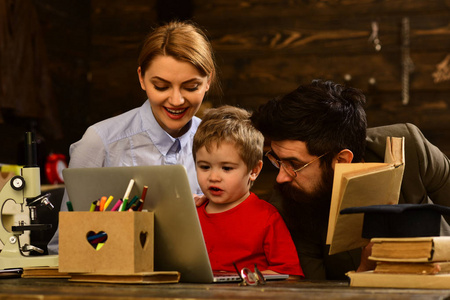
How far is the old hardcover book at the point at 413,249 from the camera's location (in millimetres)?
1310

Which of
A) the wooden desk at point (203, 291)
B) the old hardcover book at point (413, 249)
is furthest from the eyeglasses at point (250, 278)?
the old hardcover book at point (413, 249)

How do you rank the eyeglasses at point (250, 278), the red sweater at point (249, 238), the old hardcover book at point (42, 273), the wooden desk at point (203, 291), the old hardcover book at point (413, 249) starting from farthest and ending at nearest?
the red sweater at point (249, 238), the old hardcover book at point (42, 273), the eyeglasses at point (250, 278), the old hardcover book at point (413, 249), the wooden desk at point (203, 291)

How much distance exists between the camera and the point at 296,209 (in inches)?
74.0

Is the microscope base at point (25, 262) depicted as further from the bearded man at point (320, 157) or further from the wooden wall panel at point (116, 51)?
the wooden wall panel at point (116, 51)

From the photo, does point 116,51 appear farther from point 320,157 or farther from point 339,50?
point 320,157

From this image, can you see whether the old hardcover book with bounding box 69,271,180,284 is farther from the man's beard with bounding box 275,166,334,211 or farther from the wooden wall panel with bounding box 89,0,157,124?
the wooden wall panel with bounding box 89,0,157,124

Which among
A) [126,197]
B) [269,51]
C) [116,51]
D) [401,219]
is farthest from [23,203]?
[116,51]

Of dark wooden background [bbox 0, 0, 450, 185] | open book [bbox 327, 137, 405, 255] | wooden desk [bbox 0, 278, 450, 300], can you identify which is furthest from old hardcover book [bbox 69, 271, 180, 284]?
dark wooden background [bbox 0, 0, 450, 185]

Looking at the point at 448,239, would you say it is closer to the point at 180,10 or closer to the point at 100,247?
the point at 100,247

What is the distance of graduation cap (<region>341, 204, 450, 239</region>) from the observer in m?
1.36

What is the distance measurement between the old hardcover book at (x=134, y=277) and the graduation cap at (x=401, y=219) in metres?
0.41

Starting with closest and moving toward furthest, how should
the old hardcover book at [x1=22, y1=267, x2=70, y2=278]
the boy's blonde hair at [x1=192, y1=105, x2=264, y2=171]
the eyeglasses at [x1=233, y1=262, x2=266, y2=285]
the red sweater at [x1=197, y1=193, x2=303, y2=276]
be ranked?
the eyeglasses at [x1=233, y1=262, x2=266, y2=285] → the old hardcover book at [x1=22, y1=267, x2=70, y2=278] → the red sweater at [x1=197, y1=193, x2=303, y2=276] → the boy's blonde hair at [x1=192, y1=105, x2=264, y2=171]

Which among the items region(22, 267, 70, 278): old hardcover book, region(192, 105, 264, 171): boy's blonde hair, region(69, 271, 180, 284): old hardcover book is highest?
region(192, 105, 264, 171): boy's blonde hair

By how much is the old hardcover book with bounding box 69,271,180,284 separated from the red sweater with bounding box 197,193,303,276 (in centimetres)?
39
